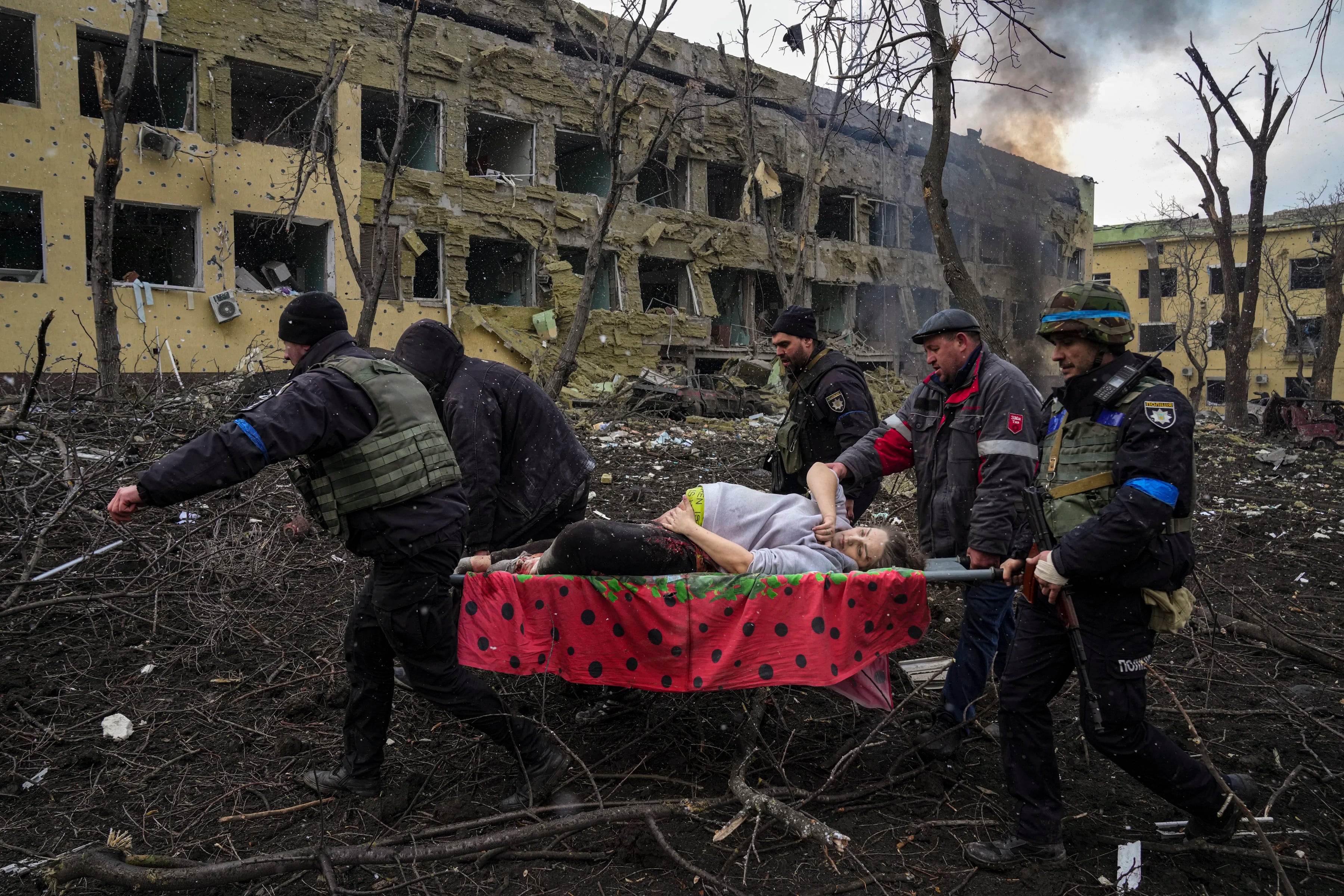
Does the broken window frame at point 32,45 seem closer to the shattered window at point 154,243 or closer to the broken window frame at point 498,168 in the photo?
the shattered window at point 154,243

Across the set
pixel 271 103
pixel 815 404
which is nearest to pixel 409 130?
pixel 271 103

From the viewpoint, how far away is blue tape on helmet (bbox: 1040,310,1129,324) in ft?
8.95

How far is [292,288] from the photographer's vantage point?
16484 millimetres

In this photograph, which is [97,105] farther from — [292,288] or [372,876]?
[372,876]

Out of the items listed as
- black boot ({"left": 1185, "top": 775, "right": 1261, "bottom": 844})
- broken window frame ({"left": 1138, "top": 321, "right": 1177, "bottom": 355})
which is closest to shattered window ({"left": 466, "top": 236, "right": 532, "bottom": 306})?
black boot ({"left": 1185, "top": 775, "right": 1261, "bottom": 844})

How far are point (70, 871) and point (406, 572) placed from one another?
1.30 meters

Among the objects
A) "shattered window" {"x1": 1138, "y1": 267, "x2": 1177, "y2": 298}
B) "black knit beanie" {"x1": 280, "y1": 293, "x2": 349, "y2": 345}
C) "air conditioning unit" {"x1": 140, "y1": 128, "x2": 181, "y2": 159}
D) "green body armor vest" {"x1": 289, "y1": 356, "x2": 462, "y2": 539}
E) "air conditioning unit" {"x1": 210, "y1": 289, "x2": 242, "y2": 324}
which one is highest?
"shattered window" {"x1": 1138, "y1": 267, "x2": 1177, "y2": 298}

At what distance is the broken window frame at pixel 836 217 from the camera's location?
2572 centimetres

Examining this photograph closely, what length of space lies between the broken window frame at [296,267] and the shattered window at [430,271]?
1.01 m

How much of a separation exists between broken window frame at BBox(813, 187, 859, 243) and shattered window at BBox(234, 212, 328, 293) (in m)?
13.5

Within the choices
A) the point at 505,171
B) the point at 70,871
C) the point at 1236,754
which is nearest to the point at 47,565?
the point at 70,871

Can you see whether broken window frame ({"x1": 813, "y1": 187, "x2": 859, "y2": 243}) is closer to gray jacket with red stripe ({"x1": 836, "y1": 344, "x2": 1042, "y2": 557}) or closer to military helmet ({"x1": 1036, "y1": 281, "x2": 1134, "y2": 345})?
gray jacket with red stripe ({"x1": 836, "y1": 344, "x2": 1042, "y2": 557})

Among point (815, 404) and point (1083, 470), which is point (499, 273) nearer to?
point (815, 404)

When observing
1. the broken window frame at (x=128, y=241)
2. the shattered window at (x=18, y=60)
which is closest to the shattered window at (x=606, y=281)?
the broken window frame at (x=128, y=241)
